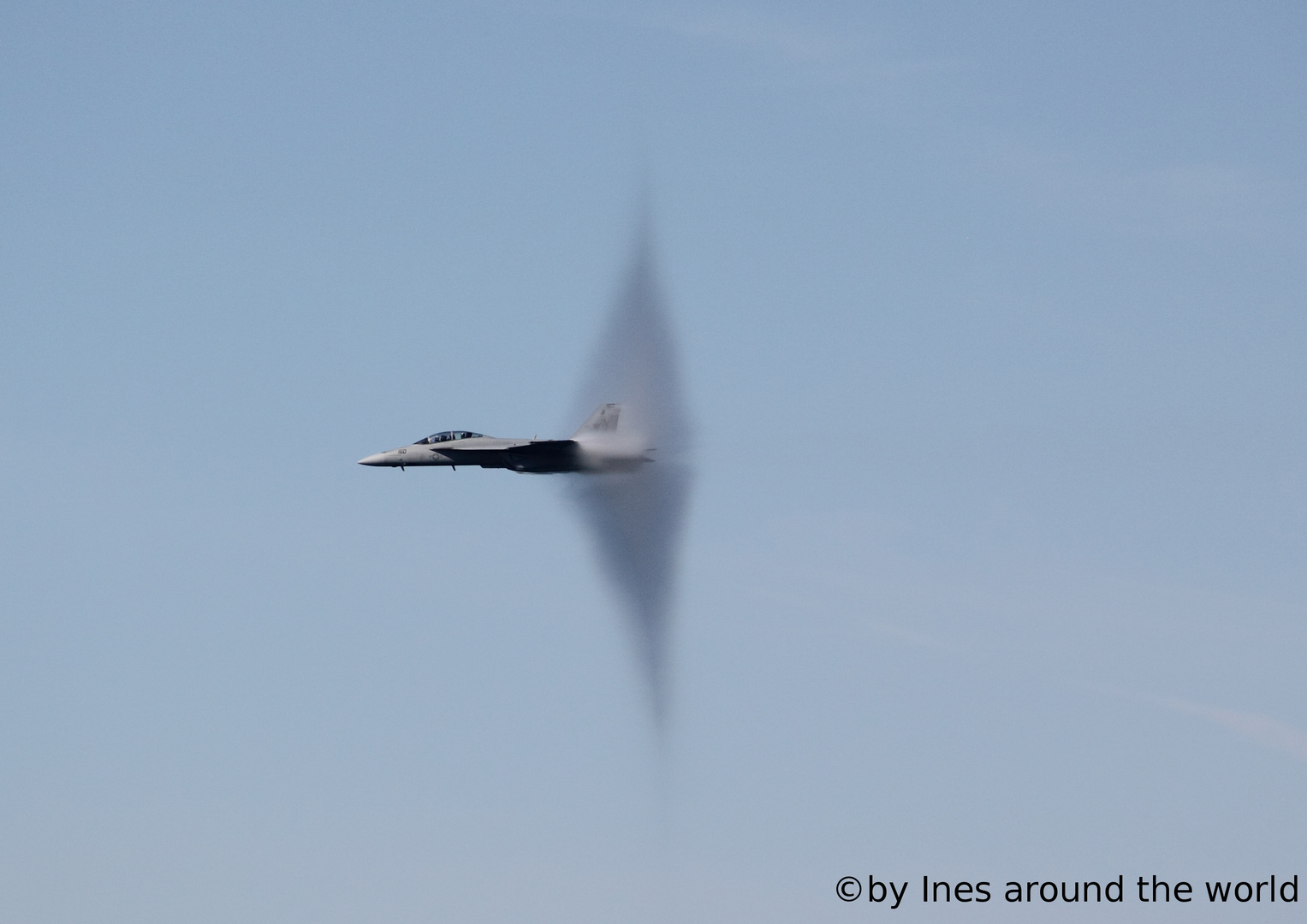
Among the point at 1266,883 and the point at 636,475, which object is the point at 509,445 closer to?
the point at 636,475

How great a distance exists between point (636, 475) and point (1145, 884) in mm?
34217

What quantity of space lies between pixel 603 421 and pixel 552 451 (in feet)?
12.0

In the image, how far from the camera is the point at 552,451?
307ft

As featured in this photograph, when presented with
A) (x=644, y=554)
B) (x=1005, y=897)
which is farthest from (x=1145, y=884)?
(x=644, y=554)

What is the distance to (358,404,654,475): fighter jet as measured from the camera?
308 ft

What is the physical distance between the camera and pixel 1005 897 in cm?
7150

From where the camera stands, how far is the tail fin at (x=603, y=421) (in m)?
95.9

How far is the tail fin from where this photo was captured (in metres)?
95.9

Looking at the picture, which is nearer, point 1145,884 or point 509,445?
point 1145,884

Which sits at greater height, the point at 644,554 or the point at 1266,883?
the point at 644,554

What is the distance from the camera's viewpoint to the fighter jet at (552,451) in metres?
93.9

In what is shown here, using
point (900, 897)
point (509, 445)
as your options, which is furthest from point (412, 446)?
point (900, 897)

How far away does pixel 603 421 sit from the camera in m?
96.1

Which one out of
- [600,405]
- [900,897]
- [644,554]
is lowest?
[900,897]
